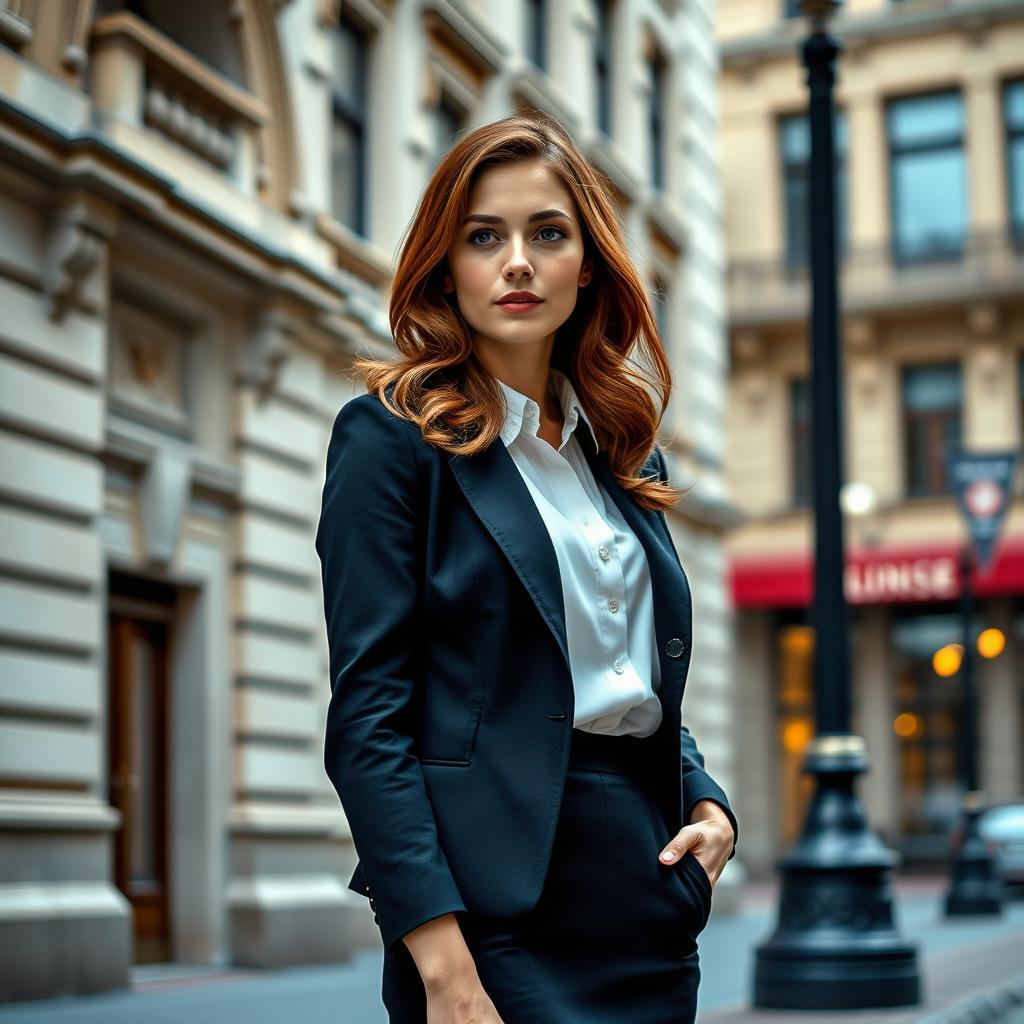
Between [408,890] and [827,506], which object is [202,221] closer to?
[827,506]

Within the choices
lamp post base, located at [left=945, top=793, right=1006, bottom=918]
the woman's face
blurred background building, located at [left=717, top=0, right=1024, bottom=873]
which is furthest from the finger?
blurred background building, located at [left=717, top=0, right=1024, bottom=873]

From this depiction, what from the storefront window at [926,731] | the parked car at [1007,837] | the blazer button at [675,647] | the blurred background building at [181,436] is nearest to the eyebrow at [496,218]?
the blazer button at [675,647]

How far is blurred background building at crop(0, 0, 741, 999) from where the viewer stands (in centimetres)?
941

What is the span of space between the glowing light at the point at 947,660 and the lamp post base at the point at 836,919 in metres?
22.4

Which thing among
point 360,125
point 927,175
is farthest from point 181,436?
point 927,175

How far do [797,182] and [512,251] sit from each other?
31.0 m

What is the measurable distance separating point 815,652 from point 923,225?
23.5m

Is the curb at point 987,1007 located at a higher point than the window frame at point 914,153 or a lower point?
lower

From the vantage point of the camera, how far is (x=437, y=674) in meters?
2.26

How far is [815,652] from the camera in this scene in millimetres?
9094

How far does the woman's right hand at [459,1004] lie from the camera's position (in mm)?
2084

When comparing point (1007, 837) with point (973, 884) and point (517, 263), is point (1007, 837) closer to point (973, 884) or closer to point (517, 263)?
point (973, 884)

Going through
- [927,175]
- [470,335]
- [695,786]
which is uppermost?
[927,175]

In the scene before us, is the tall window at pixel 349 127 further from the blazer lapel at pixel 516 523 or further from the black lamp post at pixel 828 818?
the blazer lapel at pixel 516 523
